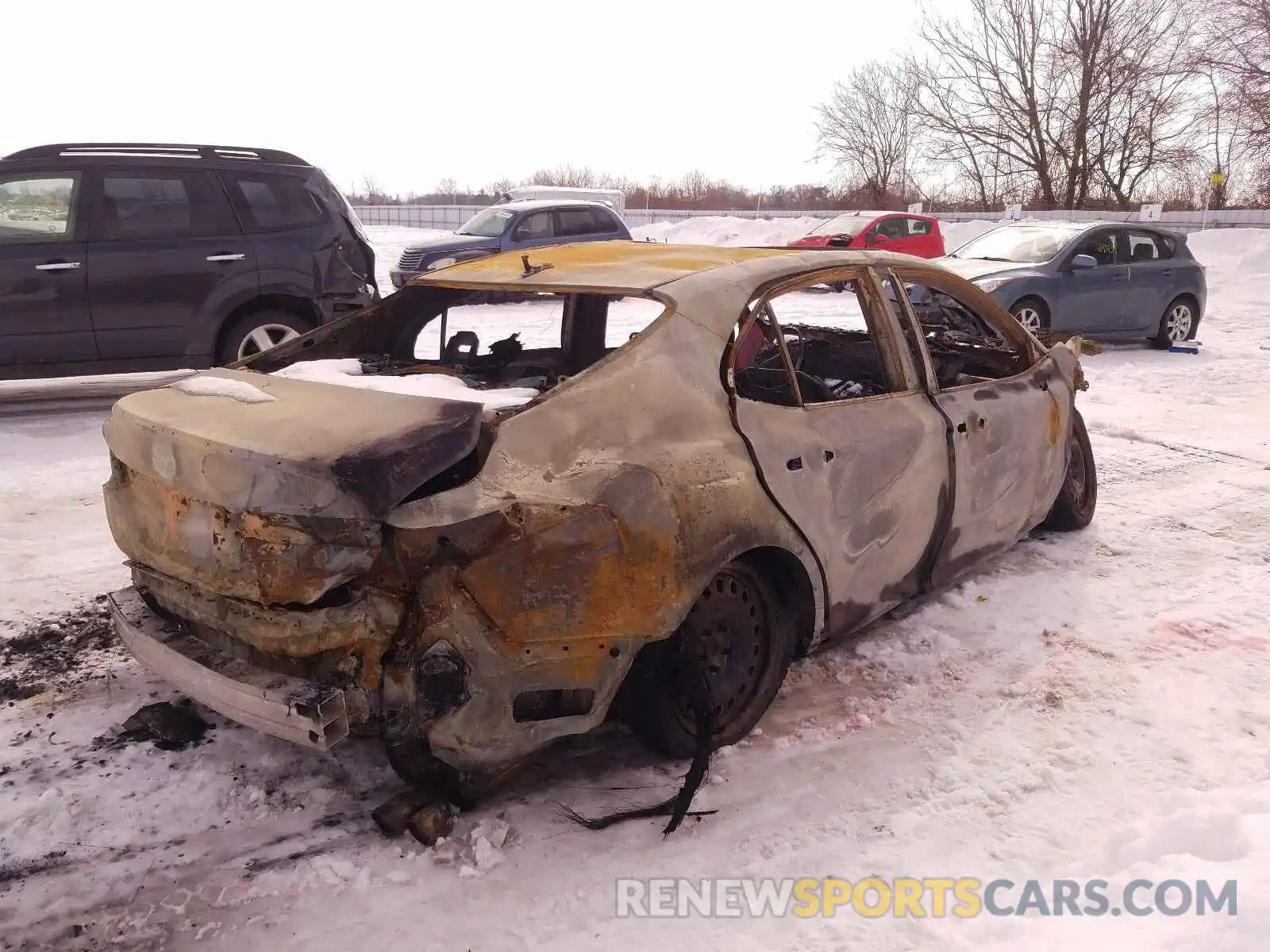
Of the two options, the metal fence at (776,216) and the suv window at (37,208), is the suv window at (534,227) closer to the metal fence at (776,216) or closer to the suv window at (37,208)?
the suv window at (37,208)

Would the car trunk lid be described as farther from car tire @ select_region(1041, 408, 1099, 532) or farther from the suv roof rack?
the suv roof rack

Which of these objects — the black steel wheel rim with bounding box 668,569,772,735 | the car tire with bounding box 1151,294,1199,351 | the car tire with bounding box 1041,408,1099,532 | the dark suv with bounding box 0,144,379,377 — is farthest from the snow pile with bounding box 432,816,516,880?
the car tire with bounding box 1151,294,1199,351

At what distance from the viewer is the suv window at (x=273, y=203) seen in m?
7.74

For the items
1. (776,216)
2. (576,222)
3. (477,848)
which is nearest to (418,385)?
(477,848)

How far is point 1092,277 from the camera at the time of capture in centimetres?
1106

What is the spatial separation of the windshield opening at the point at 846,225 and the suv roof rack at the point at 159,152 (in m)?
11.8

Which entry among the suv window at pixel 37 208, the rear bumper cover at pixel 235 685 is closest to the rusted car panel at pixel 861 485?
the rear bumper cover at pixel 235 685

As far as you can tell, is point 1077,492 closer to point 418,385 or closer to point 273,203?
point 418,385

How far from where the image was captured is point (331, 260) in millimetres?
7910

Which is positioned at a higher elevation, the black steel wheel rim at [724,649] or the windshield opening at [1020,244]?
the windshield opening at [1020,244]

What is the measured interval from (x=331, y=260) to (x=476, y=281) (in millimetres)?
4791

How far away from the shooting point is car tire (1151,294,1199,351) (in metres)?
11.8

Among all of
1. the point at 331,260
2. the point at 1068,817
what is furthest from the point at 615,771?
the point at 331,260

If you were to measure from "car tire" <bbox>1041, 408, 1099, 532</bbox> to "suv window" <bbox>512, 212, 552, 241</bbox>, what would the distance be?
1178 cm
